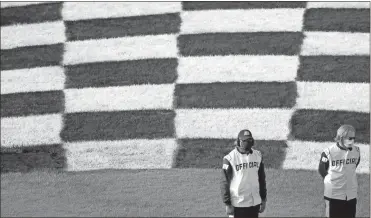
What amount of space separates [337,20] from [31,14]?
6699 mm

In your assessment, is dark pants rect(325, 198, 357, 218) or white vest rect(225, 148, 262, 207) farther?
dark pants rect(325, 198, 357, 218)

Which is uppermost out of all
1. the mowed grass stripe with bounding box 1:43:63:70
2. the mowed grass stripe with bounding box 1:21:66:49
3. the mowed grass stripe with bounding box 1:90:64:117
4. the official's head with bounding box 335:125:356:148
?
the mowed grass stripe with bounding box 1:21:66:49

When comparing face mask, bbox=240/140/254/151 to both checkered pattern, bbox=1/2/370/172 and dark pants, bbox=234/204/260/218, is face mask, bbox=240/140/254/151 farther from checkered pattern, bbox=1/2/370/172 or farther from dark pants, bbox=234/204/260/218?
checkered pattern, bbox=1/2/370/172

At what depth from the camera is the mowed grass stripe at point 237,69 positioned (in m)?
10.7

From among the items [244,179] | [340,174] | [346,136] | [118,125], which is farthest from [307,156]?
[118,125]

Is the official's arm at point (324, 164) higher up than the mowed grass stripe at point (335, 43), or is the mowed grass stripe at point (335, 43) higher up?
the mowed grass stripe at point (335, 43)

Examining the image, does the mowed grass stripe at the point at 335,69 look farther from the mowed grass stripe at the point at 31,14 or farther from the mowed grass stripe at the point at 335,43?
the mowed grass stripe at the point at 31,14

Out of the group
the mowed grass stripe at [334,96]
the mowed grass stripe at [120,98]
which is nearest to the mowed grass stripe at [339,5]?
the mowed grass stripe at [334,96]

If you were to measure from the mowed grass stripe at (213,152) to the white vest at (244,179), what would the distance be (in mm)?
2478

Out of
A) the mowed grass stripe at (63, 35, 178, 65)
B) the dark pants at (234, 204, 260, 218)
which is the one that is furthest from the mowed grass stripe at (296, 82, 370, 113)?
the dark pants at (234, 204, 260, 218)

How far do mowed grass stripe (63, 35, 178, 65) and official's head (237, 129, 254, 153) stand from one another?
518cm

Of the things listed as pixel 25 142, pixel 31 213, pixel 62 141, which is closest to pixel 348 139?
pixel 31 213

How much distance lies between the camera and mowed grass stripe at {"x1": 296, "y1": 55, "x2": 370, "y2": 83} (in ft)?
34.3

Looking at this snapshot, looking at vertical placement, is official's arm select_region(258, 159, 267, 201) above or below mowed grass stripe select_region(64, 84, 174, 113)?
below
